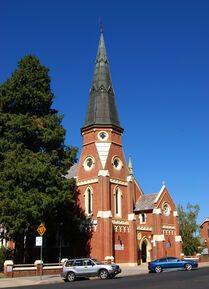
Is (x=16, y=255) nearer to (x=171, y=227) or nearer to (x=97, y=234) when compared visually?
(x=97, y=234)

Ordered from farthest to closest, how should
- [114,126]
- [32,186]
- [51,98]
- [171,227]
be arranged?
1. [171,227]
2. [114,126]
3. [51,98]
4. [32,186]

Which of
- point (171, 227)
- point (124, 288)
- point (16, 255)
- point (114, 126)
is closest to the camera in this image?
point (124, 288)

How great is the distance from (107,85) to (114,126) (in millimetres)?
5935

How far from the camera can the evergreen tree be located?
35062mm

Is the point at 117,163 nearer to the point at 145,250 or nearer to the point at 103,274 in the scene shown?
the point at 145,250

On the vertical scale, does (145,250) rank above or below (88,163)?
below

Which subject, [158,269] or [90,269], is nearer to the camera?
[90,269]

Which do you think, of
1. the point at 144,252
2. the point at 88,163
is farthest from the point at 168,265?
the point at 144,252

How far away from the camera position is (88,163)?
50.7 meters

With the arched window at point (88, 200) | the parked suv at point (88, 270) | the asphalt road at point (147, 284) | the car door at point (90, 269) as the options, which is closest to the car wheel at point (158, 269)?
the parked suv at point (88, 270)

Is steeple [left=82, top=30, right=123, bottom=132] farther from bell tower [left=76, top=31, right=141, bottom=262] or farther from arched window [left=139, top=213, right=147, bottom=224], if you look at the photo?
arched window [left=139, top=213, right=147, bottom=224]

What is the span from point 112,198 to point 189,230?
23.5 m

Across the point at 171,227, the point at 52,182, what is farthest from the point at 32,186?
the point at 171,227

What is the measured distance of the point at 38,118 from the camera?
41406 millimetres
